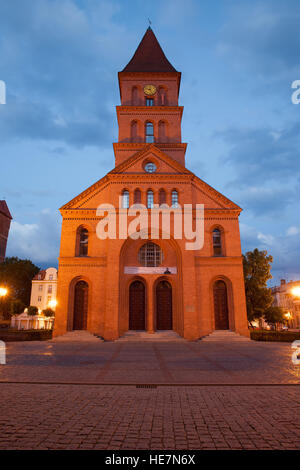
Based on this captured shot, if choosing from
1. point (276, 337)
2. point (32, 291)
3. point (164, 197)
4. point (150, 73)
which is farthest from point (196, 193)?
point (32, 291)

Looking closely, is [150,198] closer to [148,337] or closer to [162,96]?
[148,337]

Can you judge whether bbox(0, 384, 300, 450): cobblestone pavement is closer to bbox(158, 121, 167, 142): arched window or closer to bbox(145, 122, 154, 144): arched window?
bbox(158, 121, 167, 142): arched window

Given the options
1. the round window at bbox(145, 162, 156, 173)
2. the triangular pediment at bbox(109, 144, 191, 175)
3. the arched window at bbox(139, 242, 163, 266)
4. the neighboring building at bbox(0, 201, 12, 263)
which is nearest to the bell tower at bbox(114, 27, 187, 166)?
the triangular pediment at bbox(109, 144, 191, 175)

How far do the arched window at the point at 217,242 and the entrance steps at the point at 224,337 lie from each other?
6.90m

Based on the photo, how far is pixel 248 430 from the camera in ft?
16.3

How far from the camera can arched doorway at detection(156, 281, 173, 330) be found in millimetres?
24766

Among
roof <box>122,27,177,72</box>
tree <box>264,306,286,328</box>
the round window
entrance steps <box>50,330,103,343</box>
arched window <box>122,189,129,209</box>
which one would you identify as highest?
roof <box>122,27,177,72</box>

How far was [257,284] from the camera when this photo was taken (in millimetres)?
29891

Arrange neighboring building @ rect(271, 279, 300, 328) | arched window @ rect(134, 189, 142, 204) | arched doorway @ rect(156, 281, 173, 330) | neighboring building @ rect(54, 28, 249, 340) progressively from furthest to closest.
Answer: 1. neighboring building @ rect(271, 279, 300, 328)
2. arched window @ rect(134, 189, 142, 204)
3. arched doorway @ rect(156, 281, 173, 330)
4. neighboring building @ rect(54, 28, 249, 340)

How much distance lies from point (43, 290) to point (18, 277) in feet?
20.9

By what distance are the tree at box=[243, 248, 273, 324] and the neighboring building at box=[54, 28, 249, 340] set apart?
6781 mm

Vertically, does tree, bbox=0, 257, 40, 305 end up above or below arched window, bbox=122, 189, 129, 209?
Result: below

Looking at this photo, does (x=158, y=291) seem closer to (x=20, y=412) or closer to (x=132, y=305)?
(x=132, y=305)

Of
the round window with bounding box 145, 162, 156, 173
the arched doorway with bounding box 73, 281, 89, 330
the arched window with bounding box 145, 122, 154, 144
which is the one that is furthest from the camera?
the arched window with bounding box 145, 122, 154, 144
